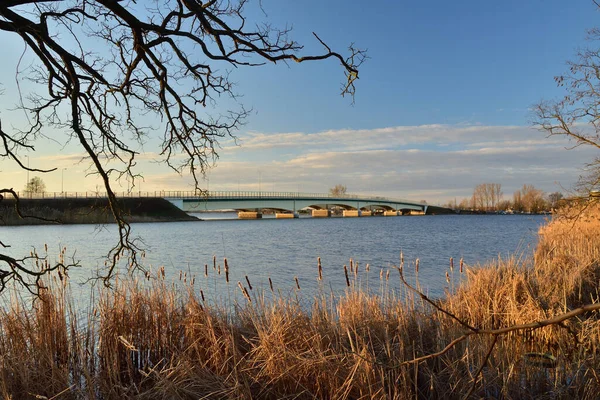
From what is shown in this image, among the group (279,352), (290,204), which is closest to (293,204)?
(290,204)

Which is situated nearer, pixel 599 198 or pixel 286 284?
pixel 599 198

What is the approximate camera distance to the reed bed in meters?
4.07

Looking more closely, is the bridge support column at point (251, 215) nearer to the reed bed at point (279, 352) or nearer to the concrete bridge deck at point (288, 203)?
the concrete bridge deck at point (288, 203)

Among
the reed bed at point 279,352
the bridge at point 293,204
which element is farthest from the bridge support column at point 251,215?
the reed bed at point 279,352

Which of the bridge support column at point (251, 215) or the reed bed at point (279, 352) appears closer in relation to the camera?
the reed bed at point (279, 352)

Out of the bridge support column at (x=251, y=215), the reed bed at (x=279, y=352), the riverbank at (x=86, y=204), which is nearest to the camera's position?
the reed bed at (x=279, y=352)

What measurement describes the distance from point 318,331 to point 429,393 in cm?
142

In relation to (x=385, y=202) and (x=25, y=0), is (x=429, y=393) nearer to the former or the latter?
(x=25, y=0)

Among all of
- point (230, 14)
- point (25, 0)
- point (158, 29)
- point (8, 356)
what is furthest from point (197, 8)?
point (8, 356)

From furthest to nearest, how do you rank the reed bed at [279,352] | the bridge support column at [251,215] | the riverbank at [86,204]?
the bridge support column at [251,215] < the riverbank at [86,204] < the reed bed at [279,352]

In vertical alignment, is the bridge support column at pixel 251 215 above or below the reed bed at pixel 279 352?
below

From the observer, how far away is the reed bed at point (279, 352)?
4074 millimetres

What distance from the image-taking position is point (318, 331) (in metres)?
5.18

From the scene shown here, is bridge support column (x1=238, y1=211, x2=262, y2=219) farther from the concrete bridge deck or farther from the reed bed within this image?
the reed bed
